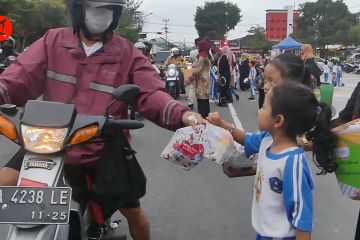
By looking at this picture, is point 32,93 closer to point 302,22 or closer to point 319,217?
point 319,217

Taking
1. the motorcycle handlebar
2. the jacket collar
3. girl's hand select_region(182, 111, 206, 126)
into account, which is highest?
the jacket collar

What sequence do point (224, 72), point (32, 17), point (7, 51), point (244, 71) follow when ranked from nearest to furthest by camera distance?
point (224, 72), point (7, 51), point (244, 71), point (32, 17)

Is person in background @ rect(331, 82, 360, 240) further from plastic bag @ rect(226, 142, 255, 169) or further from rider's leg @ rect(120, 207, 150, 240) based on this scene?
rider's leg @ rect(120, 207, 150, 240)

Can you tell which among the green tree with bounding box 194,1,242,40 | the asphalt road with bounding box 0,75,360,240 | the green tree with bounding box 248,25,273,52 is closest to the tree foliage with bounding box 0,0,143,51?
the asphalt road with bounding box 0,75,360,240

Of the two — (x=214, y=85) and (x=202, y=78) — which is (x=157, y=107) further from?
(x=214, y=85)

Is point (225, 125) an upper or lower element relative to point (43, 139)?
lower

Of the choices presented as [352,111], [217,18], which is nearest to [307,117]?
[352,111]

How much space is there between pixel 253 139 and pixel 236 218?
209 cm

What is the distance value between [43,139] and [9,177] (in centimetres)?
42

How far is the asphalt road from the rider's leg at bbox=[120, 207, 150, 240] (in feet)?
3.41

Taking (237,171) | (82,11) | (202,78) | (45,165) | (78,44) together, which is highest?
(82,11)

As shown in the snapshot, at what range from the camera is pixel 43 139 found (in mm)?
2252

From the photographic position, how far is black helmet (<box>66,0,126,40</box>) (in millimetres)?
2877

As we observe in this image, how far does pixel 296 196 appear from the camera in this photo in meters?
2.42
